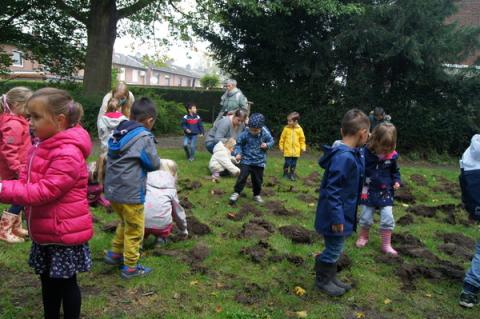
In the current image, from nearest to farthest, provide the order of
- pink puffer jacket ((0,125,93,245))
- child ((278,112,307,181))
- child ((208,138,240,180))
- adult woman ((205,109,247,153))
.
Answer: pink puffer jacket ((0,125,93,245))
child ((208,138,240,180))
child ((278,112,307,181))
adult woman ((205,109,247,153))

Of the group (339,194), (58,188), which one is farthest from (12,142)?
(339,194)

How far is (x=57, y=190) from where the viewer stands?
3.03 meters

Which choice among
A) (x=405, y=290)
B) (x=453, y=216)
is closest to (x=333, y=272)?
(x=405, y=290)

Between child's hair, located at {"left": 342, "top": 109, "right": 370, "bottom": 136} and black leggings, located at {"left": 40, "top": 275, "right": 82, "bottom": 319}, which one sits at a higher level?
child's hair, located at {"left": 342, "top": 109, "right": 370, "bottom": 136}

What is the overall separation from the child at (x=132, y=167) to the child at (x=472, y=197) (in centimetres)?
306

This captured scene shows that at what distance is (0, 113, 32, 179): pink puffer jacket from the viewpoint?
4977 millimetres

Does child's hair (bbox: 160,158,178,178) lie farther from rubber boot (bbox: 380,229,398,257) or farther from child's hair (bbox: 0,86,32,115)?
rubber boot (bbox: 380,229,398,257)

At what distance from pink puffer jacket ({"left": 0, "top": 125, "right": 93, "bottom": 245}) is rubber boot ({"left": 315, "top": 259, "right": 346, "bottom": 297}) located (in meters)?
2.43

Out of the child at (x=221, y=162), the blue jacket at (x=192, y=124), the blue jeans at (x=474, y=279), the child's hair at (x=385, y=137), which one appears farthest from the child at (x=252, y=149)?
the blue jeans at (x=474, y=279)

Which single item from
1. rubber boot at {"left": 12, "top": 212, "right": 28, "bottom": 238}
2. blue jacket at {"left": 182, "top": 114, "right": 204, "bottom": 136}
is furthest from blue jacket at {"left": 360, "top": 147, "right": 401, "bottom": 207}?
blue jacket at {"left": 182, "top": 114, "right": 204, "bottom": 136}

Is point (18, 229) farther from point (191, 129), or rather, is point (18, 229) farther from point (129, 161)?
point (191, 129)

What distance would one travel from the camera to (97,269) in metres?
4.80

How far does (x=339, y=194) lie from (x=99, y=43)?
13.7 meters

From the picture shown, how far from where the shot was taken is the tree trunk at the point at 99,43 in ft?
51.4
